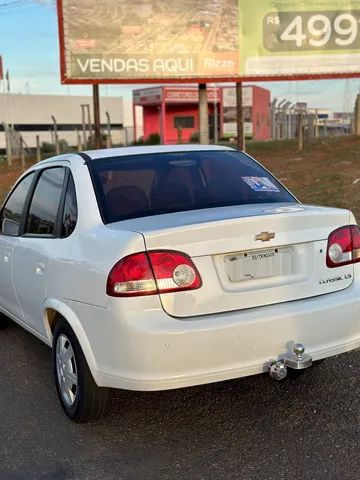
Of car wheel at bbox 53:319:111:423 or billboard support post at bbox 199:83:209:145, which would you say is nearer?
car wheel at bbox 53:319:111:423

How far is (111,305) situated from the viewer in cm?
329

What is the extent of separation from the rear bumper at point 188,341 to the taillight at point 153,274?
61 mm

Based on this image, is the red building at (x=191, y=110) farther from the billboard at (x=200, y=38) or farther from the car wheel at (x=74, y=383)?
the car wheel at (x=74, y=383)

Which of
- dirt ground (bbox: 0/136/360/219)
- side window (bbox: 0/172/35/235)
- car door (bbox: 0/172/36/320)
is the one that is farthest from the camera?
dirt ground (bbox: 0/136/360/219)

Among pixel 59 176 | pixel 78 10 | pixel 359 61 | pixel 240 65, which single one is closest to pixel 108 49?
pixel 78 10

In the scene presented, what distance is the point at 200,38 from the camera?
16.0 m

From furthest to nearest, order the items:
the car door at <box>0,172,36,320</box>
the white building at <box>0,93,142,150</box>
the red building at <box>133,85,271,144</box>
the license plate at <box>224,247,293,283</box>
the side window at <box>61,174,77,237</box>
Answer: the white building at <box>0,93,142,150</box>, the red building at <box>133,85,271,144</box>, the car door at <box>0,172,36,320</box>, the side window at <box>61,174,77,237</box>, the license plate at <box>224,247,293,283</box>

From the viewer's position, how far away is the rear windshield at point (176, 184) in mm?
3967

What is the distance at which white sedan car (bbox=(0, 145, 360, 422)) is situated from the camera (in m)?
3.25

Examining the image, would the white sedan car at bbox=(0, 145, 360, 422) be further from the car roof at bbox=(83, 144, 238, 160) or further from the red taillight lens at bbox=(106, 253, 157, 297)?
the car roof at bbox=(83, 144, 238, 160)

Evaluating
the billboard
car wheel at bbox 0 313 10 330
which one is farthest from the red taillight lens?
the billboard

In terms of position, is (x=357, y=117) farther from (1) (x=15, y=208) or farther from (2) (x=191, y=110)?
(2) (x=191, y=110)

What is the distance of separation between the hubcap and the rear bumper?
14.2 inches

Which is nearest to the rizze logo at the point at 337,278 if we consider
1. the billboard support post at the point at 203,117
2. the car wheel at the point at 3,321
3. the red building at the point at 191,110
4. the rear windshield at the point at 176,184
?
the rear windshield at the point at 176,184
